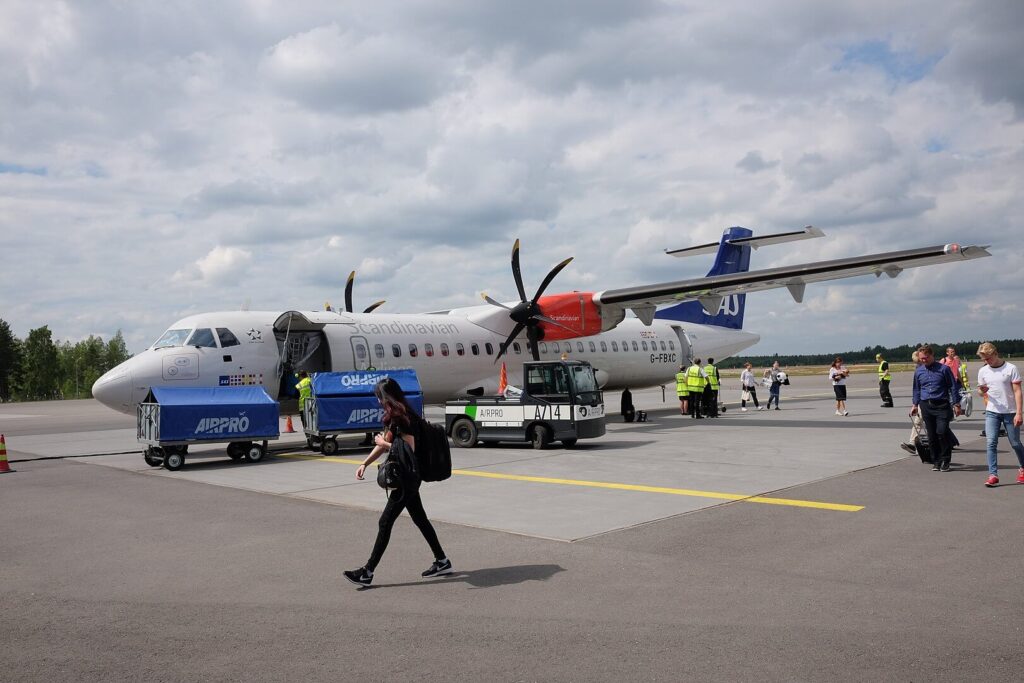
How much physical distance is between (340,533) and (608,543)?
279 centimetres

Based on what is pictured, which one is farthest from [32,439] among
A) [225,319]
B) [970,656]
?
[970,656]

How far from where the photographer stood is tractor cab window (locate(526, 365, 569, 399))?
15.5 meters

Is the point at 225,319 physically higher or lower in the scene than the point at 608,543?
higher

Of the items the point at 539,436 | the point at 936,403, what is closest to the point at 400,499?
the point at 936,403

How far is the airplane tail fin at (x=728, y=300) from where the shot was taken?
28.3 meters

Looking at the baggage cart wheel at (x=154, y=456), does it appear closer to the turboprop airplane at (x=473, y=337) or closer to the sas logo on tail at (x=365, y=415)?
the turboprop airplane at (x=473, y=337)

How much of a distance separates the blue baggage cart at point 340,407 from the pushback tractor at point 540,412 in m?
1.18

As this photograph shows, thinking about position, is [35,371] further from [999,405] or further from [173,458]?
[999,405]

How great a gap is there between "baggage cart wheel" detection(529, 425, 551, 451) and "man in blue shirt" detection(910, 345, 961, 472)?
6800mm

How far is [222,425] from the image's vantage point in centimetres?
1435

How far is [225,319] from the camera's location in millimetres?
17859

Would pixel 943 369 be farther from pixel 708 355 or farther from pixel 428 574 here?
pixel 708 355

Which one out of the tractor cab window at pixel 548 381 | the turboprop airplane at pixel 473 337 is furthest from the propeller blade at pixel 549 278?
the tractor cab window at pixel 548 381

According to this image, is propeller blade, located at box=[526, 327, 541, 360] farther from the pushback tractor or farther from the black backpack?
the black backpack
